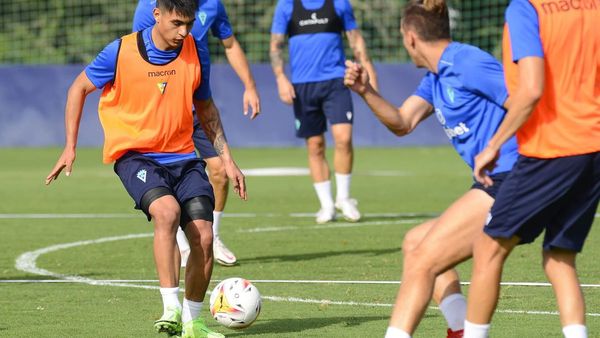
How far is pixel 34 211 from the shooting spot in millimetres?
15328

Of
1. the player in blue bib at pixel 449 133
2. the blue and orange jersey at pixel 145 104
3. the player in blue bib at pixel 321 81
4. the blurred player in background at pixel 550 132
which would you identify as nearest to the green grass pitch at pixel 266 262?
the player in blue bib at pixel 321 81

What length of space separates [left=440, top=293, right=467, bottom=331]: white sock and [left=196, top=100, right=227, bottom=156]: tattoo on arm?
2.25m

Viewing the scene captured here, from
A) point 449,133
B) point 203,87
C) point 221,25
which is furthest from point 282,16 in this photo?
point 449,133

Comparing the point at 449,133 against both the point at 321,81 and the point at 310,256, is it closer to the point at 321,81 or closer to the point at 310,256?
the point at 310,256

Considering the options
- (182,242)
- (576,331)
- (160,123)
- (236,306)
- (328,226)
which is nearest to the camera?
(576,331)

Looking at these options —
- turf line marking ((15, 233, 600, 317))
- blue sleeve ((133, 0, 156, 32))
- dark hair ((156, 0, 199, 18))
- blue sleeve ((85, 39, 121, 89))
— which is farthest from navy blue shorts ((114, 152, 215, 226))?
blue sleeve ((133, 0, 156, 32))

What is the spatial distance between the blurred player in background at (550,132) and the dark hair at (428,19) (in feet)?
1.66

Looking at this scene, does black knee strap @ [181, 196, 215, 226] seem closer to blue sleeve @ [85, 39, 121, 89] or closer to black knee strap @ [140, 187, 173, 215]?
black knee strap @ [140, 187, 173, 215]

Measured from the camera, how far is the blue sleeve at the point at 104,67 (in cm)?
787

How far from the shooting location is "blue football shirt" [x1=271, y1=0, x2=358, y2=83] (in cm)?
1456

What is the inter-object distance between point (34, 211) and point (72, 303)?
6889 millimetres

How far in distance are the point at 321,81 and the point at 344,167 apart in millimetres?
996

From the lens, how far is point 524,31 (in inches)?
224

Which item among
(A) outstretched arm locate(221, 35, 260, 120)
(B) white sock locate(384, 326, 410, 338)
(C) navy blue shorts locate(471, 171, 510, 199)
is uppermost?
(C) navy blue shorts locate(471, 171, 510, 199)
